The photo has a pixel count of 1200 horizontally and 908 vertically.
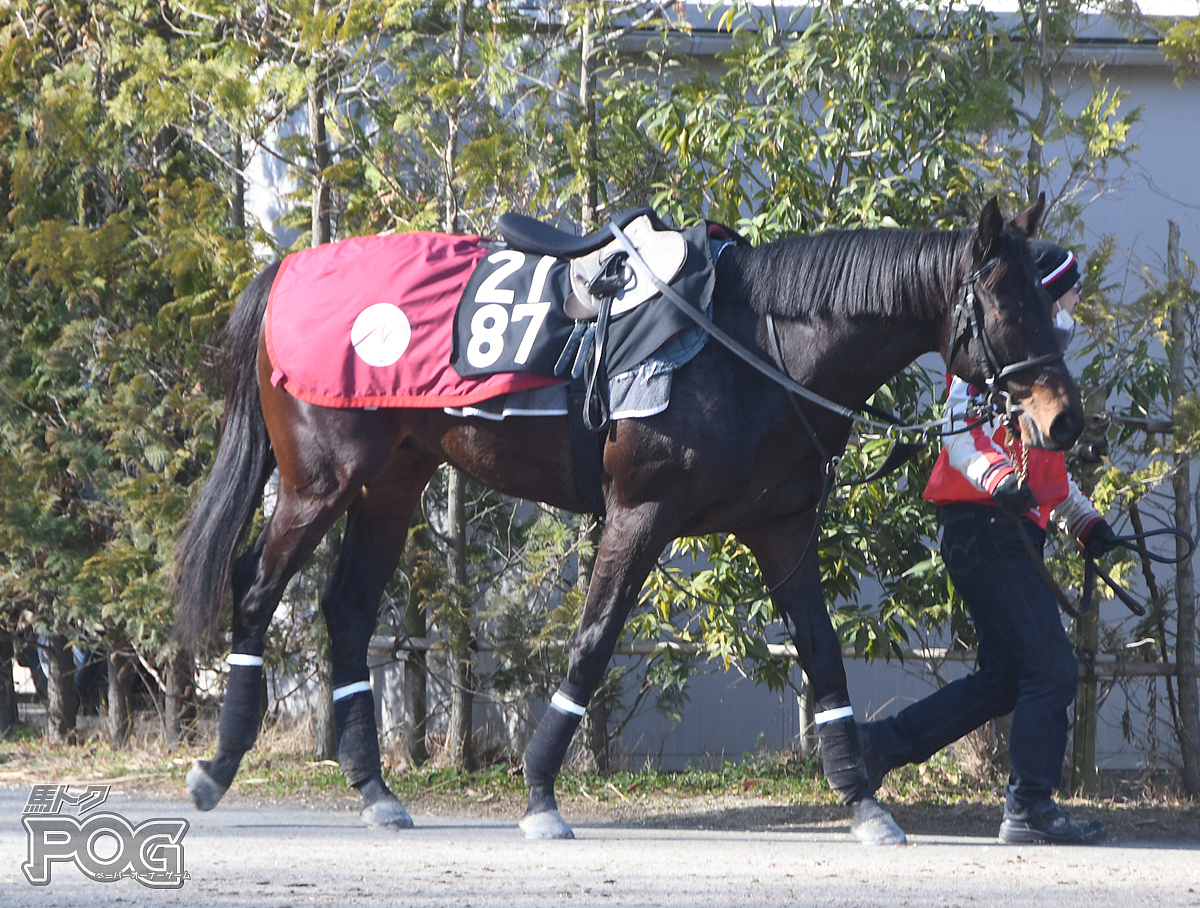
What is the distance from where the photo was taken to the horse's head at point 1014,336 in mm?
3766

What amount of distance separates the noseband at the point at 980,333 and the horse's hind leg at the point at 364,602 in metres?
2.12

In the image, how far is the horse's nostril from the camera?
375 cm

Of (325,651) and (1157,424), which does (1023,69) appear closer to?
(1157,424)

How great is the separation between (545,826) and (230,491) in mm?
1733

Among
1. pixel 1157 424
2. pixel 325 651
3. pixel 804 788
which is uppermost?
pixel 1157 424

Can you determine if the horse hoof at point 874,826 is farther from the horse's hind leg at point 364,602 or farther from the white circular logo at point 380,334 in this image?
the white circular logo at point 380,334

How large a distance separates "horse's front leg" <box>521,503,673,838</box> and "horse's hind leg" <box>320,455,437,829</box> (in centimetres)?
60

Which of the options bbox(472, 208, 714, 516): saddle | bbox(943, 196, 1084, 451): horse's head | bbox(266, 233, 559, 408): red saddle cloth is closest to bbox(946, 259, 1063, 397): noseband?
bbox(943, 196, 1084, 451): horse's head

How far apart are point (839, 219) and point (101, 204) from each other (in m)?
4.14

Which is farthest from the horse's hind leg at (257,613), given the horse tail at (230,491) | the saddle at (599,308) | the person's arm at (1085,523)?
the person's arm at (1085,523)

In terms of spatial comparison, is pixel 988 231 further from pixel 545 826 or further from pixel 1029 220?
pixel 545 826

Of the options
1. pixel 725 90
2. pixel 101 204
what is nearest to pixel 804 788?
pixel 725 90

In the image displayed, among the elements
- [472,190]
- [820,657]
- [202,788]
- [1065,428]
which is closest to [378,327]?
[472,190]

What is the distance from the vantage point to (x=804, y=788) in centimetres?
536
